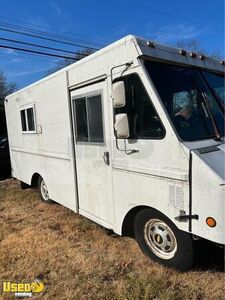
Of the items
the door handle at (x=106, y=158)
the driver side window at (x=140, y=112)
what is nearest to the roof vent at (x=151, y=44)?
the driver side window at (x=140, y=112)

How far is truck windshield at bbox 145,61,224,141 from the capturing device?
3.13 meters

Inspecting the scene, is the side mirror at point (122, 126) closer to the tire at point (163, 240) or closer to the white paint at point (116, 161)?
the white paint at point (116, 161)

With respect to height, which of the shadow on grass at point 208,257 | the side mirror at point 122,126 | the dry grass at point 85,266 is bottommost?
the dry grass at point 85,266

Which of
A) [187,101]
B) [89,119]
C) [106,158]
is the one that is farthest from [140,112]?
[89,119]

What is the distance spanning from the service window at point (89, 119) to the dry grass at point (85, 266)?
154cm

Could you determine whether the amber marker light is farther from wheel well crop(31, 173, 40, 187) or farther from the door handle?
wheel well crop(31, 173, 40, 187)

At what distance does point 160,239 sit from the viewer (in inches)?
136

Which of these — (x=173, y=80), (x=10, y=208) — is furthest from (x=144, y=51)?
(x=10, y=208)

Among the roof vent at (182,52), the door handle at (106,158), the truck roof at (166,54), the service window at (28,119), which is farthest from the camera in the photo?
the service window at (28,119)

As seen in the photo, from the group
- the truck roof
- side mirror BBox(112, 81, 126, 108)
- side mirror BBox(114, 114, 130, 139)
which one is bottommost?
side mirror BBox(114, 114, 130, 139)

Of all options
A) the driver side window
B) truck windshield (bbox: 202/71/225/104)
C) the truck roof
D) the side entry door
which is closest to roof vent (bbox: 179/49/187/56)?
the truck roof

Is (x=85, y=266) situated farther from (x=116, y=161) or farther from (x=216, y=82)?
(x=216, y=82)

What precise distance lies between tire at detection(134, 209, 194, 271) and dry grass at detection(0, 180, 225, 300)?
13 cm

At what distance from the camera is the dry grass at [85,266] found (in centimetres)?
310
